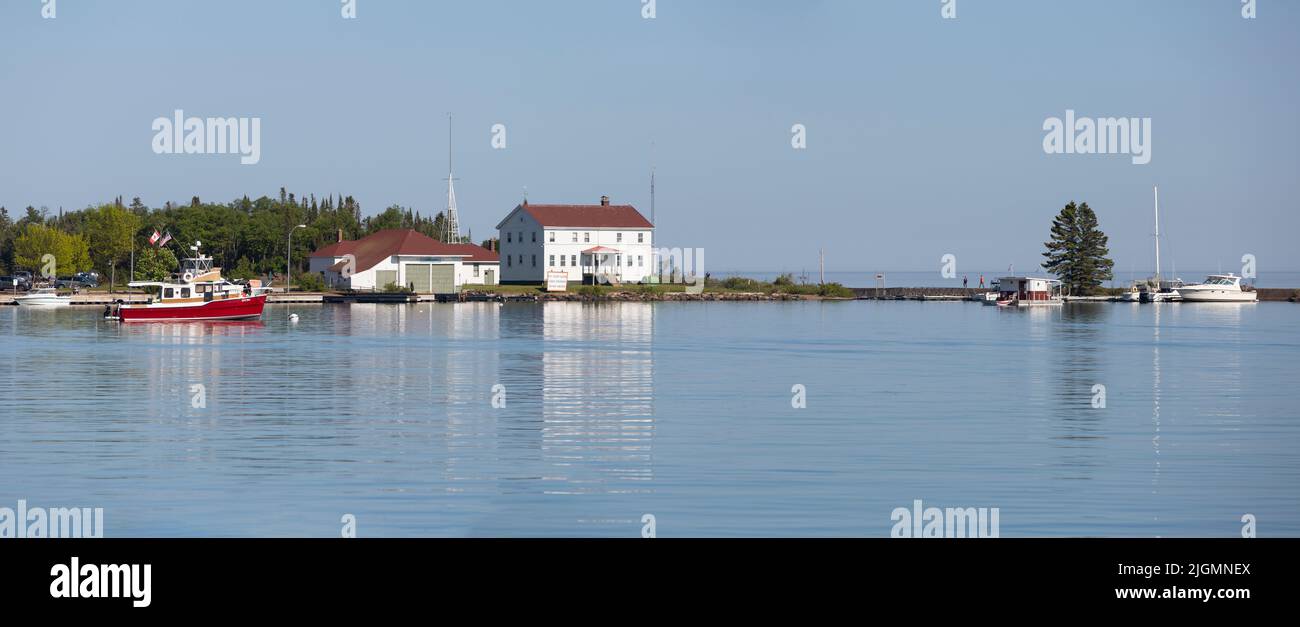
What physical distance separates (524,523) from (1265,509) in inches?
425

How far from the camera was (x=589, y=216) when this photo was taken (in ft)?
424

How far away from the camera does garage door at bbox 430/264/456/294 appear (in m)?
125

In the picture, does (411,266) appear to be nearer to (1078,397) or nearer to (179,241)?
(179,241)

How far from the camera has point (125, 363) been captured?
48656 mm

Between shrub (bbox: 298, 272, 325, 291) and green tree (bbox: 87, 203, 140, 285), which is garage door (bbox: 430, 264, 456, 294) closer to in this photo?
shrub (bbox: 298, 272, 325, 291)

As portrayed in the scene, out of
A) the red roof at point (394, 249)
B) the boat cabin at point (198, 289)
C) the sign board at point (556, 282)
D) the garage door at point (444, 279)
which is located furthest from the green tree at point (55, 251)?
the boat cabin at point (198, 289)

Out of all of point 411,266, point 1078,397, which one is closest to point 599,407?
point 1078,397

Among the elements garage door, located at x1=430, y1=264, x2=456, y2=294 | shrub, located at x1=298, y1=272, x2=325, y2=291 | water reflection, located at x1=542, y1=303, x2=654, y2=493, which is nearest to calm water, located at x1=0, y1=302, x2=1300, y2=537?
water reflection, located at x1=542, y1=303, x2=654, y2=493
